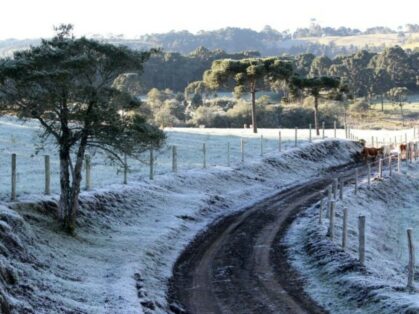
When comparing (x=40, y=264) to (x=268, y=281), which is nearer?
(x=40, y=264)

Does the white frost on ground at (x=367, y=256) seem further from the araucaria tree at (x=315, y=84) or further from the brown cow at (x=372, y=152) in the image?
the araucaria tree at (x=315, y=84)

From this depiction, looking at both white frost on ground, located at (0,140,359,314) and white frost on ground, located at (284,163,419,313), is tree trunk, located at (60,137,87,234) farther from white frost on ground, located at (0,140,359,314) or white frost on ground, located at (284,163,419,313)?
white frost on ground, located at (284,163,419,313)

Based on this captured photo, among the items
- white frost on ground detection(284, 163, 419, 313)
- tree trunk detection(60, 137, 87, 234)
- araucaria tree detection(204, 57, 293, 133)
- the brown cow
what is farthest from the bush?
tree trunk detection(60, 137, 87, 234)

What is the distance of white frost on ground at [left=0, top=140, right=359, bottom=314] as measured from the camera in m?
14.5

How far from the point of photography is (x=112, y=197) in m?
26.1

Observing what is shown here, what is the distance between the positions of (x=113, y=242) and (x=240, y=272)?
500 centimetres

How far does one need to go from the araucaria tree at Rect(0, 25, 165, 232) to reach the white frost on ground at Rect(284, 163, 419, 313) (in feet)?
22.8

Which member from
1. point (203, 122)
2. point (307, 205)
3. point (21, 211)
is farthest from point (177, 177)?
point (203, 122)

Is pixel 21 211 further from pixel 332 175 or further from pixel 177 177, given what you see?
pixel 332 175

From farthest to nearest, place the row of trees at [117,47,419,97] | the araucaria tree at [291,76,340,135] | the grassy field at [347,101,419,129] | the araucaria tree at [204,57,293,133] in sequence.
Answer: the row of trees at [117,47,419,97] < the grassy field at [347,101,419,129] < the araucaria tree at [291,76,340,135] < the araucaria tree at [204,57,293,133]

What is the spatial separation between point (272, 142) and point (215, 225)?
31.5 meters

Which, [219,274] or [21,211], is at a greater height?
[21,211]

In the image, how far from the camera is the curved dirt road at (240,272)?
622 inches

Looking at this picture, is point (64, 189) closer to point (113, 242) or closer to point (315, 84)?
point (113, 242)
